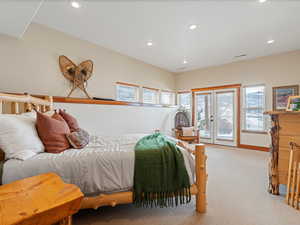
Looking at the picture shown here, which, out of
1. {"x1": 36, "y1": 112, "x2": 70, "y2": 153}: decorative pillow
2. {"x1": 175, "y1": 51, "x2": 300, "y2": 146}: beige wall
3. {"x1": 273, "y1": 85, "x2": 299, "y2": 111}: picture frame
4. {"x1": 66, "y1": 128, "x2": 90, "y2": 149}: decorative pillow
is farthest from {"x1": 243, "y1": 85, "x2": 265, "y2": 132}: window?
Answer: {"x1": 36, "y1": 112, "x2": 70, "y2": 153}: decorative pillow

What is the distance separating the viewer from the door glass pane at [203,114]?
5282mm

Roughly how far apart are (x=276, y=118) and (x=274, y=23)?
191 centimetres

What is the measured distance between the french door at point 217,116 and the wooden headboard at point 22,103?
462 cm

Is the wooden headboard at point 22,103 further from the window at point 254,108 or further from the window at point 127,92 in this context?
the window at point 254,108

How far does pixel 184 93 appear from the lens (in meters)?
5.85

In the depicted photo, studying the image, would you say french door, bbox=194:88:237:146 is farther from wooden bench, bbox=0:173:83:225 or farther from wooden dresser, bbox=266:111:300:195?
wooden bench, bbox=0:173:83:225

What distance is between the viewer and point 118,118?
3.70 meters

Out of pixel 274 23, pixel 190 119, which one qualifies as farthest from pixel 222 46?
pixel 190 119

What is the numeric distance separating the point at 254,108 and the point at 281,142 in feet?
9.44

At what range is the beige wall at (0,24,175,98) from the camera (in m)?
2.44

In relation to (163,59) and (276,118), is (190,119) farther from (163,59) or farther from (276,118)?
(276,118)

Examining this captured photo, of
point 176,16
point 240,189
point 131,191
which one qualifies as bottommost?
point 240,189

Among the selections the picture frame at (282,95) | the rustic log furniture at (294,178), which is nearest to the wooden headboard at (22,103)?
the rustic log furniture at (294,178)

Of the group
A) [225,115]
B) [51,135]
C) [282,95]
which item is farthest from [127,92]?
[282,95]
